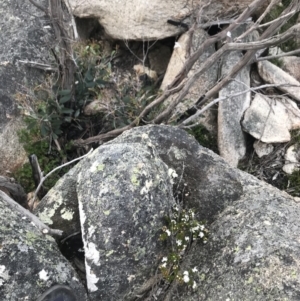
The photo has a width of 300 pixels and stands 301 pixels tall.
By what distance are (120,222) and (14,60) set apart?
9.29ft

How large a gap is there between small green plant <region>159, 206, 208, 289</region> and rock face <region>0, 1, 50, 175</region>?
8.08 feet

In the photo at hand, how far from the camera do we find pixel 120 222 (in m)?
2.08

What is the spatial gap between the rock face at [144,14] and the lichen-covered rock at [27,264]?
2994 millimetres

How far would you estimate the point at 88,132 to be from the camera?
175 inches

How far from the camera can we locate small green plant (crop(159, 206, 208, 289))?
7.23 feet

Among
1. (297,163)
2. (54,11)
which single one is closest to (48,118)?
(54,11)

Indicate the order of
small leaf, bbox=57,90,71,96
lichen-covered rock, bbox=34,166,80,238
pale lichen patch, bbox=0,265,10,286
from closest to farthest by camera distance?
pale lichen patch, bbox=0,265,10,286, lichen-covered rock, bbox=34,166,80,238, small leaf, bbox=57,90,71,96

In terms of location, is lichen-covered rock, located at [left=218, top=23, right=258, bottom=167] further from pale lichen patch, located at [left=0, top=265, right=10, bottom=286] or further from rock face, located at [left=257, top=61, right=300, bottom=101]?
pale lichen patch, located at [left=0, top=265, right=10, bottom=286]

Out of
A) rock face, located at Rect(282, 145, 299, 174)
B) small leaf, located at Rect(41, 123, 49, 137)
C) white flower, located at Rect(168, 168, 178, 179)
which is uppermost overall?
white flower, located at Rect(168, 168, 178, 179)

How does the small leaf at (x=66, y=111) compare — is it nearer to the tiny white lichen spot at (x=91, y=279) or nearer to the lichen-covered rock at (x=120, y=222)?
the lichen-covered rock at (x=120, y=222)

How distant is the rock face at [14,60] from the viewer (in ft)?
13.6

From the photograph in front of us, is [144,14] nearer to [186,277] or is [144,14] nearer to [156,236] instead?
[156,236]

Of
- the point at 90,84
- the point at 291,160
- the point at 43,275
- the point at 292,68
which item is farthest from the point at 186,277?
the point at 292,68

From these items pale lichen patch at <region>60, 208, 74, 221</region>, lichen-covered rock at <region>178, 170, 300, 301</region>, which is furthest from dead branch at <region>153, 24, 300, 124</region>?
pale lichen patch at <region>60, 208, 74, 221</region>
